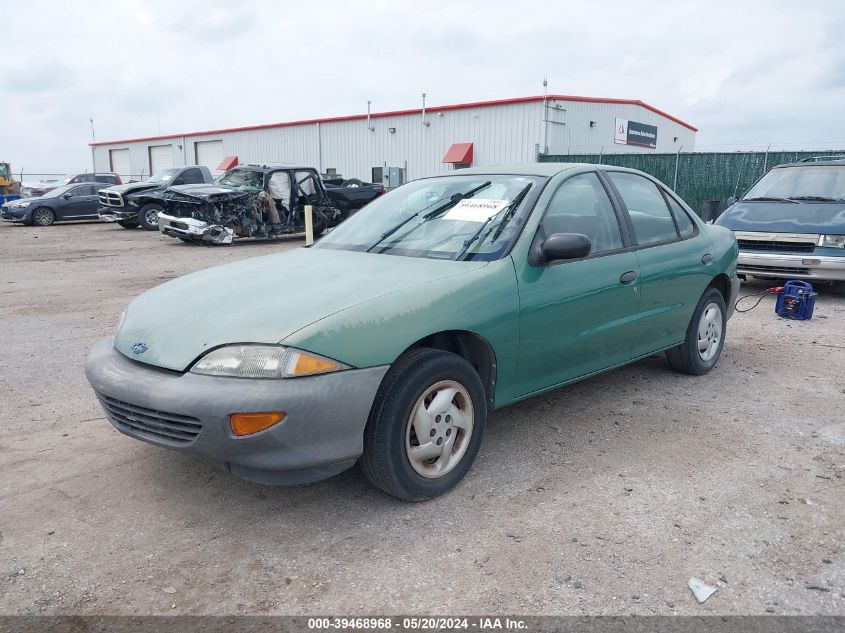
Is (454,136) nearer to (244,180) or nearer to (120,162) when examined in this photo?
(244,180)

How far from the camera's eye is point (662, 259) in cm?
446

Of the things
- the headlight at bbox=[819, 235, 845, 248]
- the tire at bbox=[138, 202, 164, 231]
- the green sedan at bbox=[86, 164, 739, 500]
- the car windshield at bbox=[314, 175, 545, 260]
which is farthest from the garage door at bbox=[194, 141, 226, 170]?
the green sedan at bbox=[86, 164, 739, 500]

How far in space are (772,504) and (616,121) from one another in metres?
28.0

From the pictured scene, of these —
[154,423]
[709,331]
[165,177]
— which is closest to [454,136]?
[165,177]

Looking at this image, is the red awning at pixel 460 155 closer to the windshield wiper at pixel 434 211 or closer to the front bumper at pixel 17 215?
the front bumper at pixel 17 215

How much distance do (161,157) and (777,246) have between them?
4228 cm

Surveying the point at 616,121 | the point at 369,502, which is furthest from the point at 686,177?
the point at 369,502

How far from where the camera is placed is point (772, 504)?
10.4ft

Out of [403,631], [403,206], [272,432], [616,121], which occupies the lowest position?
[403,631]

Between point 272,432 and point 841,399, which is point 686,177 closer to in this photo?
point 841,399

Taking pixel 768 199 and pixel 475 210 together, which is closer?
pixel 475 210

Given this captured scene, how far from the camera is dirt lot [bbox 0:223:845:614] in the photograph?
2.49 m

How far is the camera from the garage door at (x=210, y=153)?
130ft

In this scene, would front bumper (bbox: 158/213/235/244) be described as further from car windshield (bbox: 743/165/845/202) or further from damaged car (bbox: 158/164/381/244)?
car windshield (bbox: 743/165/845/202)
